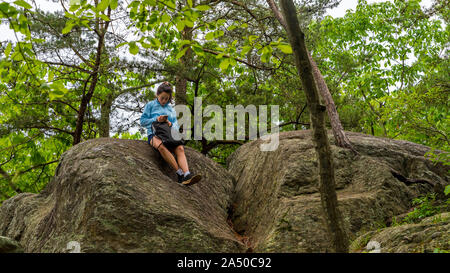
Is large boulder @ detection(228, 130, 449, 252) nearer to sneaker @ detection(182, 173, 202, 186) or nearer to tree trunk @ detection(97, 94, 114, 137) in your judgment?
sneaker @ detection(182, 173, 202, 186)

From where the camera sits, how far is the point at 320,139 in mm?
2809

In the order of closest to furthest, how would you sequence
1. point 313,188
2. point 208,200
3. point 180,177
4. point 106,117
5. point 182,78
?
point 180,177
point 313,188
point 208,200
point 106,117
point 182,78

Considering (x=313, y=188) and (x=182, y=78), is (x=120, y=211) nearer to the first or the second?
(x=313, y=188)

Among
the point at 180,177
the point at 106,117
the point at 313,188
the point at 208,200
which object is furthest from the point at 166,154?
the point at 106,117

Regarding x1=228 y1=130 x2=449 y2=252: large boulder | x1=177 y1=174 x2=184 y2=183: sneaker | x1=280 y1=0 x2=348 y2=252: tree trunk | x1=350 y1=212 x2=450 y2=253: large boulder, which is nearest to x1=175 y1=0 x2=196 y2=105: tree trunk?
x1=228 y1=130 x2=449 y2=252: large boulder

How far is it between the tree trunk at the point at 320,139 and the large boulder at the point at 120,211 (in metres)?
2.88

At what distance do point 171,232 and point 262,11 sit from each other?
7115mm

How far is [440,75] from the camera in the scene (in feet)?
29.7

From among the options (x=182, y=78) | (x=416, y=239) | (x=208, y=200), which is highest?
(x=182, y=78)

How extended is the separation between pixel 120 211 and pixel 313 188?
3337mm

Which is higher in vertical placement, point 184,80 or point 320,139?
point 184,80

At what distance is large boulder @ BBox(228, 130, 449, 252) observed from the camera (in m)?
5.52

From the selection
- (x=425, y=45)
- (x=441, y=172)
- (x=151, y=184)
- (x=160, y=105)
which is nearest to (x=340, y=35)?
(x=425, y=45)

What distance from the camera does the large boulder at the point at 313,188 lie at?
552cm
